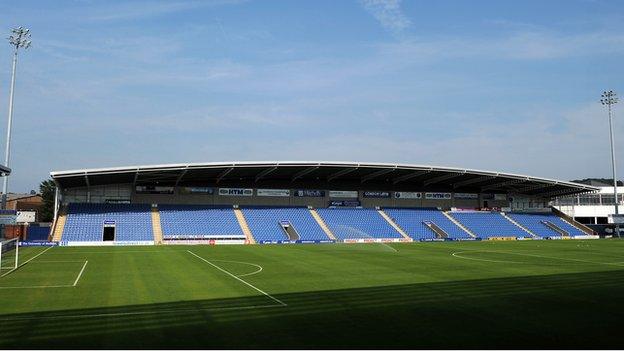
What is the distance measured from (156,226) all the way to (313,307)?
41.7 metres

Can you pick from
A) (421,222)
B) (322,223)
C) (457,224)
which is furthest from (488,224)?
(322,223)

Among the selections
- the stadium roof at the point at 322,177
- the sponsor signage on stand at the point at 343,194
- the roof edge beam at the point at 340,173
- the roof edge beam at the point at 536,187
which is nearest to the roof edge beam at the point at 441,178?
the stadium roof at the point at 322,177

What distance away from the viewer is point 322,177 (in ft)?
210

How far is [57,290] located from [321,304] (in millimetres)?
9747

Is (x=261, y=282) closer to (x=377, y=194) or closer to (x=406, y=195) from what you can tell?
(x=377, y=194)

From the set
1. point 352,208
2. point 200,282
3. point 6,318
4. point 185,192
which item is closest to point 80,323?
point 6,318

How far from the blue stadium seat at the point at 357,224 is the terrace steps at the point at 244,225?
9.79 meters

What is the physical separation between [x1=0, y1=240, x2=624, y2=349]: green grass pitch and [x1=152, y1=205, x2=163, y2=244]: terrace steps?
24.9 metres

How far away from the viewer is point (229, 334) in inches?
426

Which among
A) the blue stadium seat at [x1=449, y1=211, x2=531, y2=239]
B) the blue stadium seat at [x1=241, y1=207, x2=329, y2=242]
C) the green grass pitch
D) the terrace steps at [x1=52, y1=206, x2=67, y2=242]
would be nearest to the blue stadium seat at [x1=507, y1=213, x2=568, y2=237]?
the blue stadium seat at [x1=449, y1=211, x2=531, y2=239]

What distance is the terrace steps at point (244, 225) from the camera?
173 feet

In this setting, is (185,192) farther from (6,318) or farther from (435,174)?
(6,318)

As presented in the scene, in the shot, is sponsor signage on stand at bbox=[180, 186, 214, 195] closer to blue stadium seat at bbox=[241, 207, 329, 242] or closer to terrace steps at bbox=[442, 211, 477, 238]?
blue stadium seat at bbox=[241, 207, 329, 242]

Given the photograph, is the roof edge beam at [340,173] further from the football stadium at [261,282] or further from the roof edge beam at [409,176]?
the roof edge beam at [409,176]
